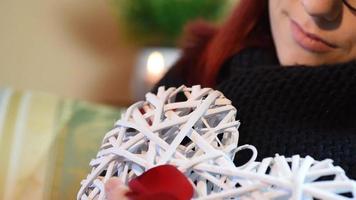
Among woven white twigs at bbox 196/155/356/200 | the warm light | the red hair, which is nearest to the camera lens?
woven white twigs at bbox 196/155/356/200

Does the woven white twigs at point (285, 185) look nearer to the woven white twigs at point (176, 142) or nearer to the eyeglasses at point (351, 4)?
the woven white twigs at point (176, 142)

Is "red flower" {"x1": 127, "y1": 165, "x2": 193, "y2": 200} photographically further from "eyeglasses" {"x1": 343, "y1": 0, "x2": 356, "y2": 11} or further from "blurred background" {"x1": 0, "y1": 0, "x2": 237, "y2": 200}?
"blurred background" {"x1": 0, "y1": 0, "x2": 237, "y2": 200}

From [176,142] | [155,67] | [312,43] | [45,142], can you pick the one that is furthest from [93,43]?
[176,142]

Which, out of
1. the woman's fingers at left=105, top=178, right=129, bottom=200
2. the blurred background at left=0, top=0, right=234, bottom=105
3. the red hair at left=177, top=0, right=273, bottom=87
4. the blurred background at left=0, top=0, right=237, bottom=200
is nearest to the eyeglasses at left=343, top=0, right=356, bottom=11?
the red hair at left=177, top=0, right=273, bottom=87

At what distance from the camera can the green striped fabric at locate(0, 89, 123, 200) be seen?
645mm

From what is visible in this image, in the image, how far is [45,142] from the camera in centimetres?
69

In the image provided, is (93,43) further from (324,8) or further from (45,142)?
(324,8)

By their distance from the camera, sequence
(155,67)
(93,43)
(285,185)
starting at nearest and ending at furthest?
(285,185), (155,67), (93,43)

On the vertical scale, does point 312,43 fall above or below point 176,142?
above

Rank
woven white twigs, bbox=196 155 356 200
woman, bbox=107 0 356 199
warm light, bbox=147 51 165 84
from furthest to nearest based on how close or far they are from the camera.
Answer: warm light, bbox=147 51 165 84 → woman, bbox=107 0 356 199 → woven white twigs, bbox=196 155 356 200

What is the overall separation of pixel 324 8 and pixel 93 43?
99 cm

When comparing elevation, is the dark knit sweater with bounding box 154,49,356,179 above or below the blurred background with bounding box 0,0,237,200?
below

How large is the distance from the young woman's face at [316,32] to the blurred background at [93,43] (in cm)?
70

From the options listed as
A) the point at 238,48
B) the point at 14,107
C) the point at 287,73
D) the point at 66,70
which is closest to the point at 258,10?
the point at 238,48
